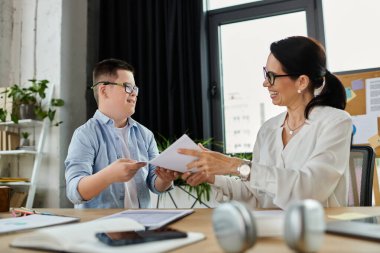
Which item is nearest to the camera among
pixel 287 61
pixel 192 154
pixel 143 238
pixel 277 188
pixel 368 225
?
pixel 143 238

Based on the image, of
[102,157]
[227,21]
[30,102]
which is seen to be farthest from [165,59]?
[102,157]

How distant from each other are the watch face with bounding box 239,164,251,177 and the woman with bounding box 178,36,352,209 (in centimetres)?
1

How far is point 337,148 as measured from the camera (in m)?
1.32

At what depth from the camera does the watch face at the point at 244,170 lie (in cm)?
126

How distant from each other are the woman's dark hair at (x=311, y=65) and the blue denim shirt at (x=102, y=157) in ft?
2.57

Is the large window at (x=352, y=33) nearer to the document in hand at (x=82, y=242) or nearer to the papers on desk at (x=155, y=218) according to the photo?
the papers on desk at (x=155, y=218)

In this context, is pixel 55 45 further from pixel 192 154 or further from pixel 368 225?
pixel 368 225

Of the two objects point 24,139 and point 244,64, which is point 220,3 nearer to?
point 244,64

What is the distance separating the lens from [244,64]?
3447 millimetres

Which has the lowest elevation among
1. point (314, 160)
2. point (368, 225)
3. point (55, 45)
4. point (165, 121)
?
point (368, 225)

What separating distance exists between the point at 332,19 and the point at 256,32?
0.66 meters

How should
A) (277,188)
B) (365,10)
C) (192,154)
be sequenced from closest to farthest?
(277,188) → (192,154) → (365,10)

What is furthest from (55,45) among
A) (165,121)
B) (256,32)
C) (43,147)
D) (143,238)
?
(143,238)

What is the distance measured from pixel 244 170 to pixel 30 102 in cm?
250
